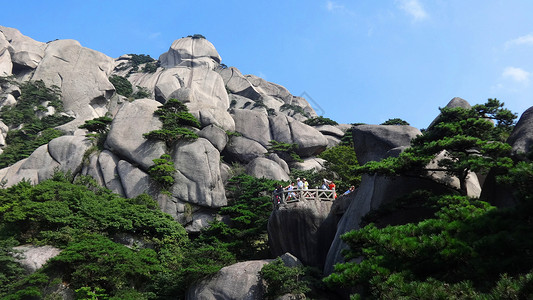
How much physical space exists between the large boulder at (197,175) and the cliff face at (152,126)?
6cm

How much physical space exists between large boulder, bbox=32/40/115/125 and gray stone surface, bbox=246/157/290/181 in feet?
73.1

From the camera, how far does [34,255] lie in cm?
1487

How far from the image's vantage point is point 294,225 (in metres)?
16.7

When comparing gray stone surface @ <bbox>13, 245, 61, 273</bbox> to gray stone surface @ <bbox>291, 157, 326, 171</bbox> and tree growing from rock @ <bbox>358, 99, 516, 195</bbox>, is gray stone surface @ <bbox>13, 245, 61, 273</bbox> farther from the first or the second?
gray stone surface @ <bbox>291, 157, 326, 171</bbox>

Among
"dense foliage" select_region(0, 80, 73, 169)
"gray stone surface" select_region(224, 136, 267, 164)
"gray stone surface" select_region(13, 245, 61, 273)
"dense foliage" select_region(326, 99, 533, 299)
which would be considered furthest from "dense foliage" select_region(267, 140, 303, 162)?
"dense foliage" select_region(326, 99, 533, 299)

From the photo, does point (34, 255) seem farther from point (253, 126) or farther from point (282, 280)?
point (253, 126)

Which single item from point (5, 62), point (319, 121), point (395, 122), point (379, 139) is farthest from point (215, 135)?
point (5, 62)

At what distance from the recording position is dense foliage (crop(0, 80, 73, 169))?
29.3 meters

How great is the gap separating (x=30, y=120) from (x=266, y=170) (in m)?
25.1

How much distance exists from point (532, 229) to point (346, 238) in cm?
312

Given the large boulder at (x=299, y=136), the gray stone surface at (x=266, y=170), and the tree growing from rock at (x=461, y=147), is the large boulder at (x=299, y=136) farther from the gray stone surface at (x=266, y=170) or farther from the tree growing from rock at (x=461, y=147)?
the tree growing from rock at (x=461, y=147)

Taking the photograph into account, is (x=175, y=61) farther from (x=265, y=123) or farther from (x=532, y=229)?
(x=532, y=229)

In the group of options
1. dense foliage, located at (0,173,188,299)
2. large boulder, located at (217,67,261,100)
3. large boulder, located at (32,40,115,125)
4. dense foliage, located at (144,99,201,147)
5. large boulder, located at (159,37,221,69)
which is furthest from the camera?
large boulder, located at (159,37,221,69)

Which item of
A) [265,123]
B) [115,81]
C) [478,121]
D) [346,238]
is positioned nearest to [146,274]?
[346,238]
